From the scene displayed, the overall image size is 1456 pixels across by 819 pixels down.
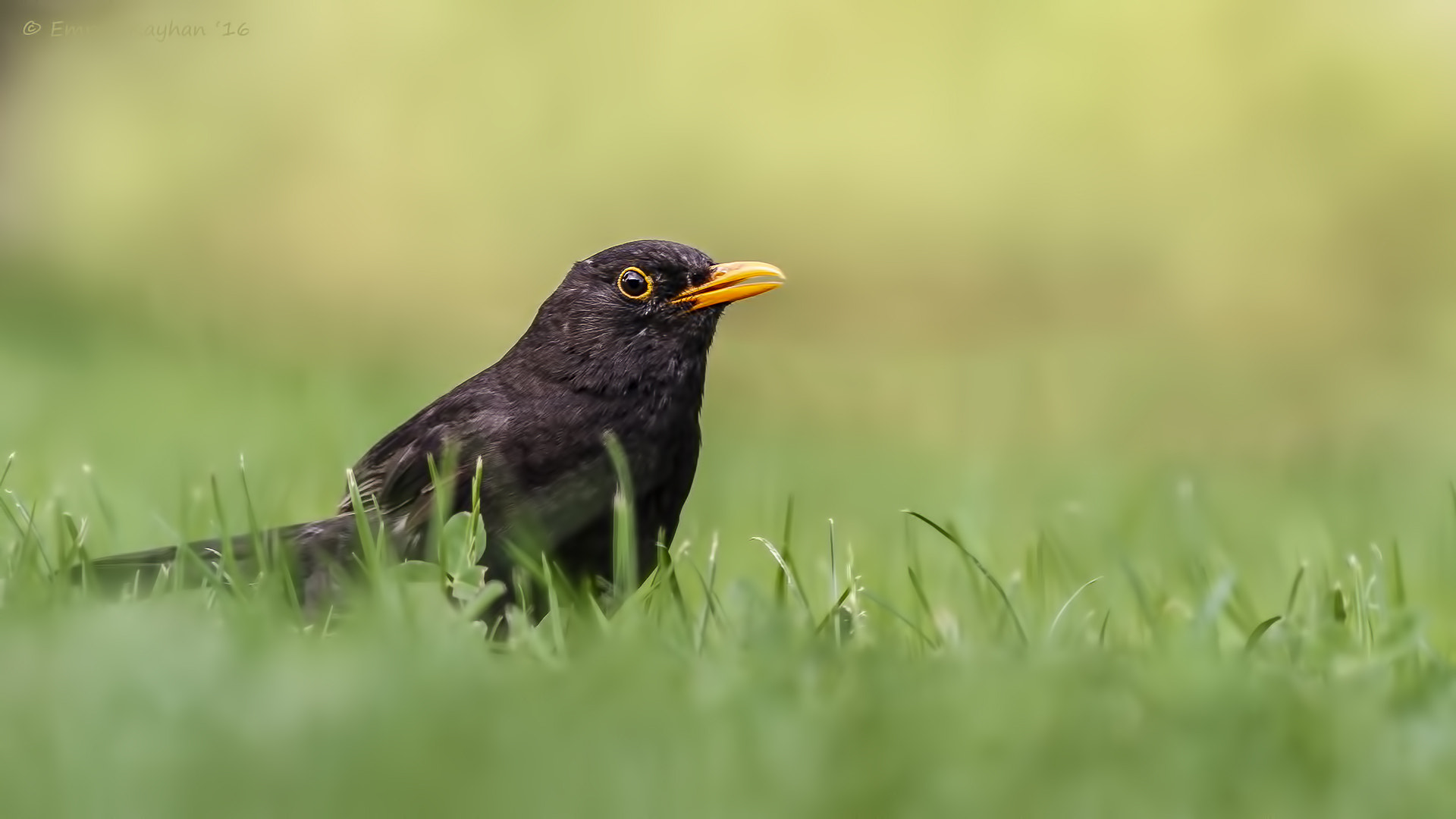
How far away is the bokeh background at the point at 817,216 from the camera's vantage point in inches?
330

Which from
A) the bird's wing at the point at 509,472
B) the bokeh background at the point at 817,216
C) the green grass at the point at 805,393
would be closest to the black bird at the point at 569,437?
the bird's wing at the point at 509,472

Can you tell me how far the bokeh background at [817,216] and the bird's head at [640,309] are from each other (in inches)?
99.4

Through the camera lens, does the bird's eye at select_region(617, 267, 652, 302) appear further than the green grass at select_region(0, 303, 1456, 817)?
Yes

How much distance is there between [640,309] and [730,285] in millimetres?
251

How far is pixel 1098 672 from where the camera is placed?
2.94m

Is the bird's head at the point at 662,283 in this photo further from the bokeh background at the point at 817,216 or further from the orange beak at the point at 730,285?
the bokeh background at the point at 817,216

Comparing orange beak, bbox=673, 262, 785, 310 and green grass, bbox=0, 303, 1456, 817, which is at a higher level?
orange beak, bbox=673, 262, 785, 310

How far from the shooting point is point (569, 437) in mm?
4258

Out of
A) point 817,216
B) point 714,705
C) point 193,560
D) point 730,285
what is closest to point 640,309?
point 730,285

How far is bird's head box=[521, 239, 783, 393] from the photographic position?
14.9 feet

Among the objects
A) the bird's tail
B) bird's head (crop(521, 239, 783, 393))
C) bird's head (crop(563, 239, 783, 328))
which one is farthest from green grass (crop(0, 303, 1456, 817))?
bird's head (crop(563, 239, 783, 328))

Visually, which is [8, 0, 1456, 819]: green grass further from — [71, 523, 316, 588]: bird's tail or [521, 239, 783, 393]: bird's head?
[521, 239, 783, 393]: bird's head

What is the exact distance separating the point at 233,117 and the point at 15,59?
1.45 metres

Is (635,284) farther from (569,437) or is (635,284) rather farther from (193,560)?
(193,560)
